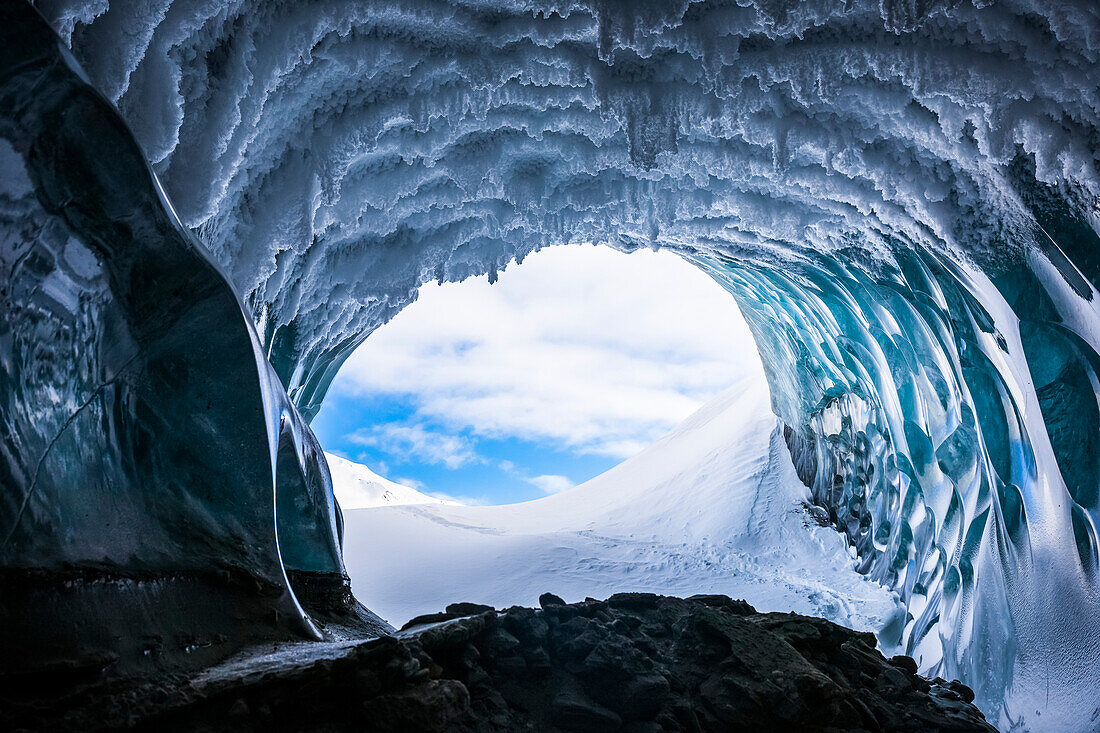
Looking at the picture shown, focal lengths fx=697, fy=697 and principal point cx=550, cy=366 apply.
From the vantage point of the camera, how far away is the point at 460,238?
623cm

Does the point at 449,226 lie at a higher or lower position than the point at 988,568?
higher

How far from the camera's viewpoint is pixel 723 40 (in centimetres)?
405

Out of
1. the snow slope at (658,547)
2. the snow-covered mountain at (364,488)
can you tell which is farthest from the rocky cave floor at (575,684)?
the snow-covered mountain at (364,488)

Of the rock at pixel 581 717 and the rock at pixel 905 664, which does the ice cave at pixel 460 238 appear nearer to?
the rock at pixel 905 664

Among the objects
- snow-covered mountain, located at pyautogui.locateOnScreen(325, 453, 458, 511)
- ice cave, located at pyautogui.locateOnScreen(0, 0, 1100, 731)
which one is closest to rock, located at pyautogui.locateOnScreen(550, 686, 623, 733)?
ice cave, located at pyautogui.locateOnScreen(0, 0, 1100, 731)

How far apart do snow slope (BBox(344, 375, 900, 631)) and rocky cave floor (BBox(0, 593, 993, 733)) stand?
4488 millimetres

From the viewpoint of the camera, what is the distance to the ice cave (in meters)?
2.52

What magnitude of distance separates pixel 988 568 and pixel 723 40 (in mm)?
4414

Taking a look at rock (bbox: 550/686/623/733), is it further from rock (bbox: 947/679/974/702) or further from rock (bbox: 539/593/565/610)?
rock (bbox: 947/679/974/702)

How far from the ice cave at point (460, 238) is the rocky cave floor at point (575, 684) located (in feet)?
1.08

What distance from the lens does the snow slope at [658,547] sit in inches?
373

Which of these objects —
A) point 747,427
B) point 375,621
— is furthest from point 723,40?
point 747,427

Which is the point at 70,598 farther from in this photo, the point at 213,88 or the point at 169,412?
the point at 213,88

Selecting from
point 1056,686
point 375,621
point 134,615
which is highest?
point 134,615
